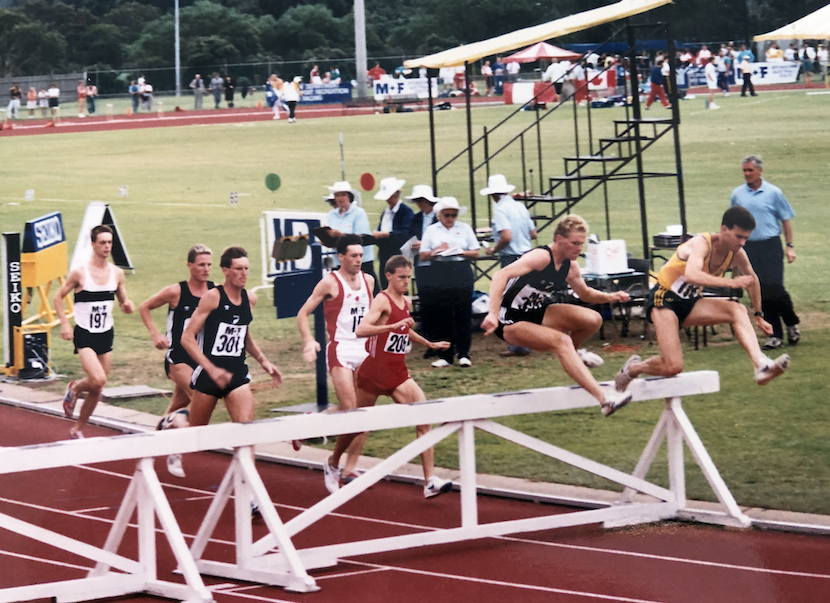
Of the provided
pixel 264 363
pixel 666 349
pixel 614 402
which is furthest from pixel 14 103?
pixel 614 402

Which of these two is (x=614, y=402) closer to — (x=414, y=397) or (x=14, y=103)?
(x=414, y=397)

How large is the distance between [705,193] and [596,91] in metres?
23.3

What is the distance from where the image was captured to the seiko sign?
14.3m

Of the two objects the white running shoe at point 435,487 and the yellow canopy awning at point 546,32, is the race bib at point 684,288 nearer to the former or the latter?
the white running shoe at point 435,487

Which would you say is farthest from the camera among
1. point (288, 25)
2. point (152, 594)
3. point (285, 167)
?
point (288, 25)

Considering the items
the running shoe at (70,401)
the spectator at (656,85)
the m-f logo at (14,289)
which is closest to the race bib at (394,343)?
the running shoe at (70,401)

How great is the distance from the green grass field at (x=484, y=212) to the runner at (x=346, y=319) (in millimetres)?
1539

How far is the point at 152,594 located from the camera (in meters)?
7.67

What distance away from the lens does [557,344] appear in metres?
8.66

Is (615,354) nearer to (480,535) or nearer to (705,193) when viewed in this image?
(480,535)

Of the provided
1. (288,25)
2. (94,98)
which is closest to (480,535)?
(94,98)

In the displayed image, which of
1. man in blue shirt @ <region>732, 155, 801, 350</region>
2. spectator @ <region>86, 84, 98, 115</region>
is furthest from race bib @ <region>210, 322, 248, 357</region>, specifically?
spectator @ <region>86, 84, 98, 115</region>

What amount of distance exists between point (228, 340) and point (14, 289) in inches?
235

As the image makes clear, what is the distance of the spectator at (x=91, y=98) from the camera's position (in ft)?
197
